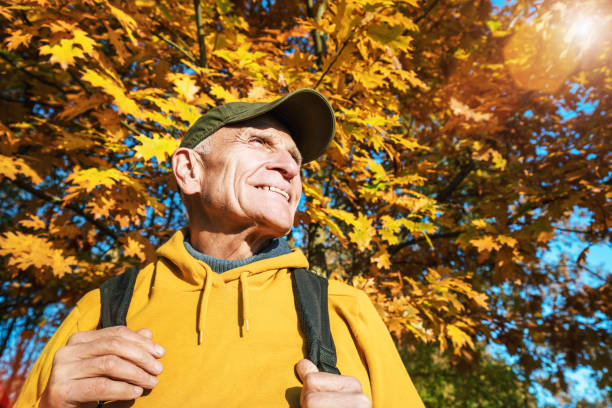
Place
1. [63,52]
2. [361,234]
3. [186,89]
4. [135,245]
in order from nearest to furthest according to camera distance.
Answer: [63,52], [186,89], [135,245], [361,234]

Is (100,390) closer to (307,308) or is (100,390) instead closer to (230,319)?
(230,319)

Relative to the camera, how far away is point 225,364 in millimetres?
1154

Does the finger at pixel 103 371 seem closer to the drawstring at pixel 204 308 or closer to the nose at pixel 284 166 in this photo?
the drawstring at pixel 204 308

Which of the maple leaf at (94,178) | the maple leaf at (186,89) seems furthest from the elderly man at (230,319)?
the maple leaf at (186,89)

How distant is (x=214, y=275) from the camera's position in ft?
4.58

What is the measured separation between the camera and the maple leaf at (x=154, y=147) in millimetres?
2164

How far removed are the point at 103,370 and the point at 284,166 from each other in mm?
1080

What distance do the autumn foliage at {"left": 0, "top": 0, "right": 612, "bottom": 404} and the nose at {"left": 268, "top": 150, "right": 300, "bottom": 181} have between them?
0.93 m

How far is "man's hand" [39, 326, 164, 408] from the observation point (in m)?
1.04

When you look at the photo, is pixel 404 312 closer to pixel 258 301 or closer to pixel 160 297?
pixel 258 301

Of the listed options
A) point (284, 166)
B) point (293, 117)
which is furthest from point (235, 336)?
point (293, 117)

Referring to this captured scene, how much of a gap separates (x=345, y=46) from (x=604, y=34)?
2.91m

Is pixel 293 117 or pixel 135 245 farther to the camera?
pixel 135 245

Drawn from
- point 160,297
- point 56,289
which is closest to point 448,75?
point 160,297
